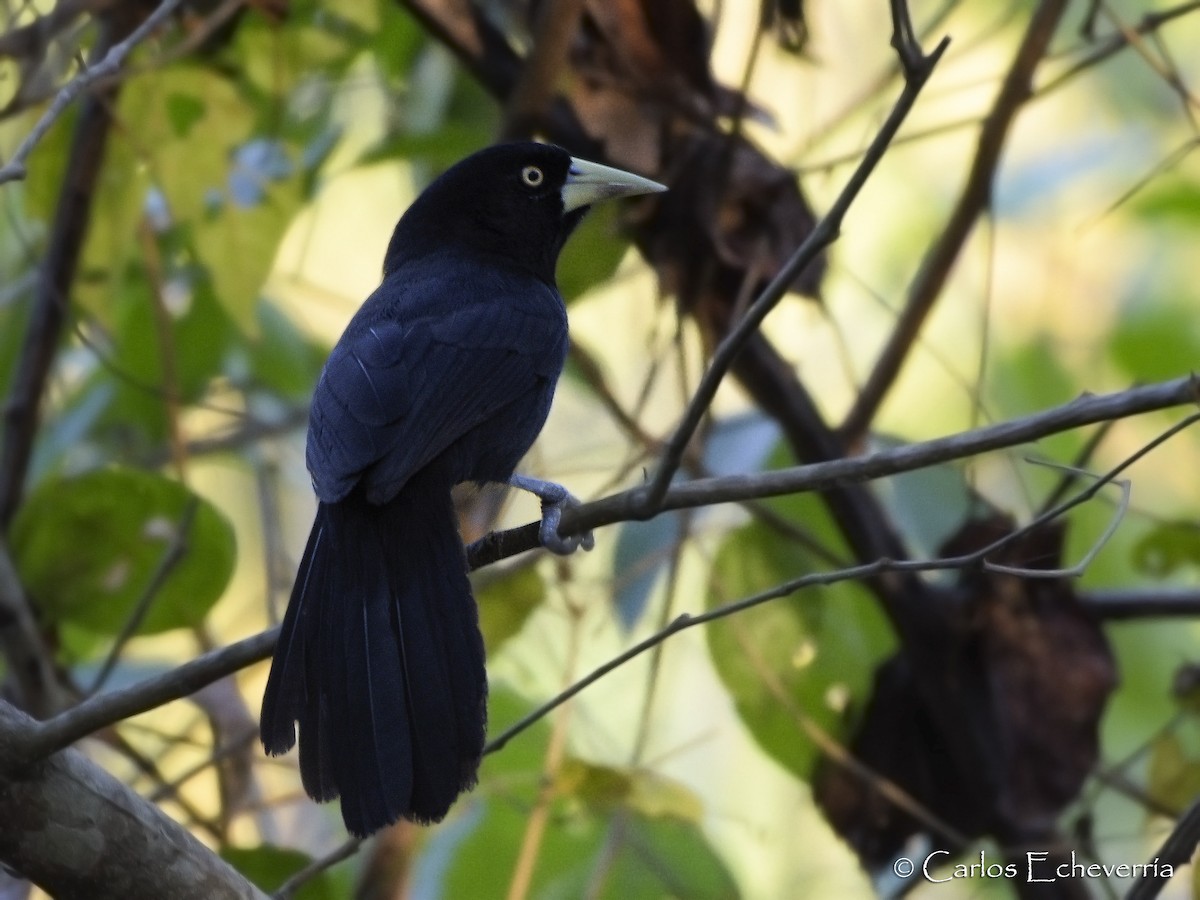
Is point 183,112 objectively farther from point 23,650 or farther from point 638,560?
point 638,560

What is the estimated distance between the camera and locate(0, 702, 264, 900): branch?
1.87m

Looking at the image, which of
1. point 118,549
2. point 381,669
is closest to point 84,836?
point 381,669

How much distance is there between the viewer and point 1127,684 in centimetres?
408

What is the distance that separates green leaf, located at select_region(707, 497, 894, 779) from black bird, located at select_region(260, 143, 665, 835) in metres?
0.66

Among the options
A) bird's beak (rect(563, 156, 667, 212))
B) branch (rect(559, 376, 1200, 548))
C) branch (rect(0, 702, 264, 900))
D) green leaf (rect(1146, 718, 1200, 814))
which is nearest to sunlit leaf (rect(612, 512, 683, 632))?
bird's beak (rect(563, 156, 667, 212))

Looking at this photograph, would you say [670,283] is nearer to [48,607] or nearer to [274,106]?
[274,106]

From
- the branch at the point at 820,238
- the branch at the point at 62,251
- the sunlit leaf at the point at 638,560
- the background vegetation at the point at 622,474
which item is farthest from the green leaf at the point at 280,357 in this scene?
the branch at the point at 820,238

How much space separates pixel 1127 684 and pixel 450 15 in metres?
2.48

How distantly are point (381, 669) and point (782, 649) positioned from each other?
1286 mm

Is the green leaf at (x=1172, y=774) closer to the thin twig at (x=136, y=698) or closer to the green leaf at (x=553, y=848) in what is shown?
the green leaf at (x=553, y=848)

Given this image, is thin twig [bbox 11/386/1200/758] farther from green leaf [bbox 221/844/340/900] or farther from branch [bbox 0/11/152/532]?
branch [bbox 0/11/152/532]

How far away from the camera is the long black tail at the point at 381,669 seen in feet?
7.33

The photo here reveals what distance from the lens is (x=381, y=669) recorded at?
2.37 metres

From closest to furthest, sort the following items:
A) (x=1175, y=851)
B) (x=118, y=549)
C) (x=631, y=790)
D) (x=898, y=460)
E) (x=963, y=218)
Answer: (x=898, y=460) < (x=1175, y=851) < (x=631, y=790) < (x=118, y=549) < (x=963, y=218)
